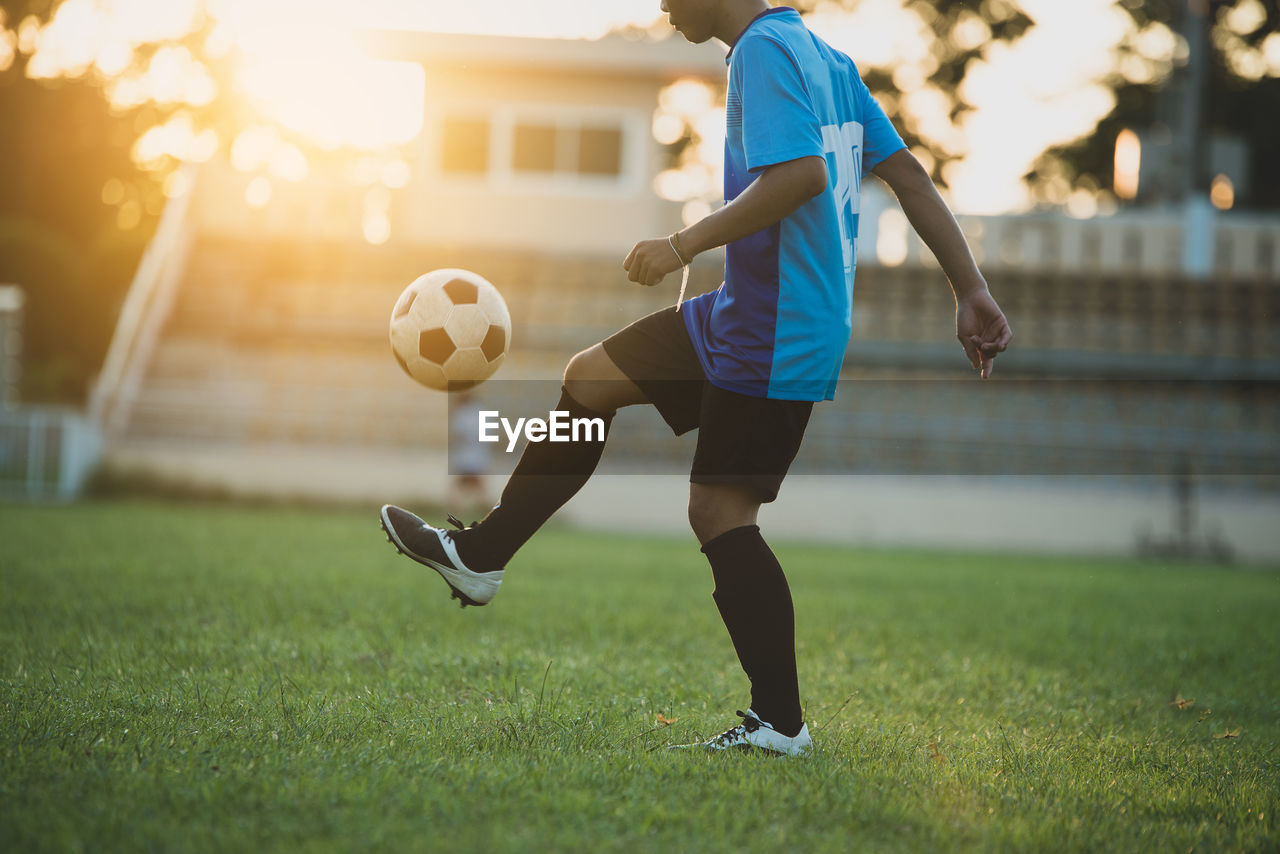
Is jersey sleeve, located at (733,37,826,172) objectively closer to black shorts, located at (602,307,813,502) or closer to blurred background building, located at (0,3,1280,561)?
black shorts, located at (602,307,813,502)

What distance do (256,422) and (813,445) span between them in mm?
7770

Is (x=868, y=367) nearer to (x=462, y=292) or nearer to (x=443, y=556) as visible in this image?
(x=462, y=292)

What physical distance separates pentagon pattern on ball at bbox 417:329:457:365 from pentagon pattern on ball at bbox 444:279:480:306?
131 mm

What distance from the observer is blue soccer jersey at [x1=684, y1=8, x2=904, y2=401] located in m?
2.76

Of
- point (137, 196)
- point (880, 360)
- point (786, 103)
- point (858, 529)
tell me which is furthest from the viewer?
point (137, 196)

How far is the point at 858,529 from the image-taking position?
15.0 metres

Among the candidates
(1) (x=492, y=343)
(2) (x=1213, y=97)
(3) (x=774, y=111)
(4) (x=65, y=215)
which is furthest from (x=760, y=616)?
(2) (x=1213, y=97)

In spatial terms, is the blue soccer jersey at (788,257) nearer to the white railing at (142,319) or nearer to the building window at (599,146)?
the white railing at (142,319)

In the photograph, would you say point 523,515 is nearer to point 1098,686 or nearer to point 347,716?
point 347,716

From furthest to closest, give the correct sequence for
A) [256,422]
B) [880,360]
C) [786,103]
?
[880,360] → [256,422] → [786,103]

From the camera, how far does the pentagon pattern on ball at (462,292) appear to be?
392 centimetres

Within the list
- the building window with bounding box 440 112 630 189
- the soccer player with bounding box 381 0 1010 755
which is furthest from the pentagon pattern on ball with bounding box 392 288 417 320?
the building window with bounding box 440 112 630 189

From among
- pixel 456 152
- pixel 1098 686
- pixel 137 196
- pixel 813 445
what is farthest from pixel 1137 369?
pixel 137 196

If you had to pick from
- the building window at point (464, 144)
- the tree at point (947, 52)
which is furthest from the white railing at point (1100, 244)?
the tree at point (947, 52)
